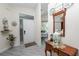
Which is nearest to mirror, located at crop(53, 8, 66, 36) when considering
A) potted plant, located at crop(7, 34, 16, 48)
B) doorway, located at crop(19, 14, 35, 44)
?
doorway, located at crop(19, 14, 35, 44)

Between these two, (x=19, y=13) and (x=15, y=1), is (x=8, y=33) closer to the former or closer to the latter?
(x=19, y=13)

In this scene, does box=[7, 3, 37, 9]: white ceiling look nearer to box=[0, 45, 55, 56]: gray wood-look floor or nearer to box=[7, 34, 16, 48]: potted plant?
box=[7, 34, 16, 48]: potted plant

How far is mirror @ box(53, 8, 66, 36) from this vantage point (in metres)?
1.81

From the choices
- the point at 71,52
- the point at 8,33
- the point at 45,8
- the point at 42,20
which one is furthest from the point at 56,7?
the point at 8,33

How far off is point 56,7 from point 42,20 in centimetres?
32

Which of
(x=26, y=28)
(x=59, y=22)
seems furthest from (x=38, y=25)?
(x=59, y=22)

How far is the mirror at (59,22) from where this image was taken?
181 centimetres

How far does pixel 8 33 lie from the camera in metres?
1.82

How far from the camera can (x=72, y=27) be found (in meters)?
1.74

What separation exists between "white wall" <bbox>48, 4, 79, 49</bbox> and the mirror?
0.17 feet

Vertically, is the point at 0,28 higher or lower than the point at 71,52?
higher

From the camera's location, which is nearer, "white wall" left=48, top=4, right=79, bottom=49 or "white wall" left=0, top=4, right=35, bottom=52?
"white wall" left=48, top=4, right=79, bottom=49

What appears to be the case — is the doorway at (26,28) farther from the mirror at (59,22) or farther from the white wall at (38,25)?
the mirror at (59,22)

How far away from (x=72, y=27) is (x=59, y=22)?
9.1 inches
